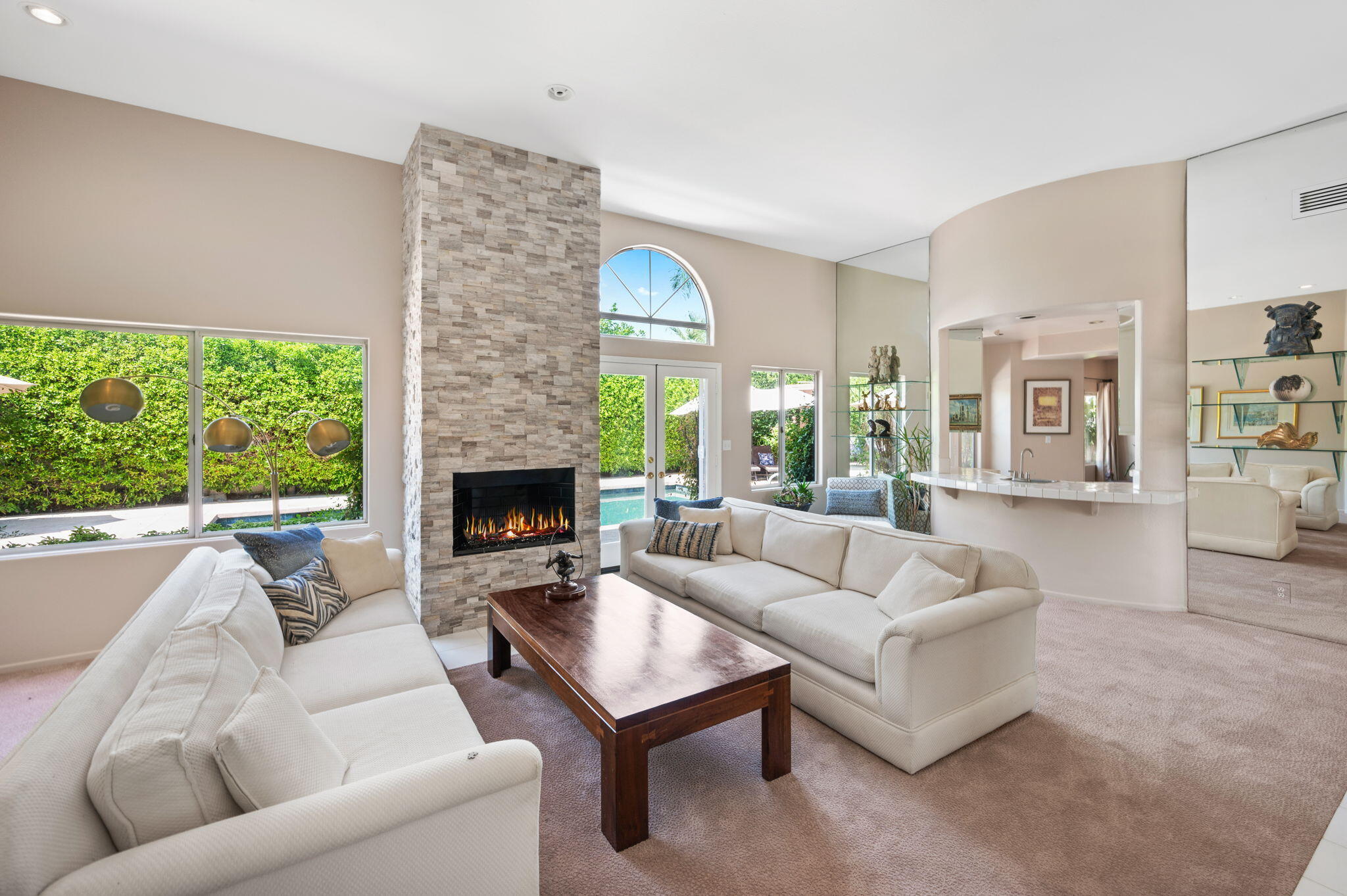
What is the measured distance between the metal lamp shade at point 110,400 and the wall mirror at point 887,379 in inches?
221

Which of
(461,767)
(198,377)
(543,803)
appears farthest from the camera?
(198,377)

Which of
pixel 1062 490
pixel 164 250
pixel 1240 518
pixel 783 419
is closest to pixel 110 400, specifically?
pixel 164 250

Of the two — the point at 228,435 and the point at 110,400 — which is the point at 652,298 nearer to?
the point at 228,435

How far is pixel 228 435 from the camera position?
292 centimetres

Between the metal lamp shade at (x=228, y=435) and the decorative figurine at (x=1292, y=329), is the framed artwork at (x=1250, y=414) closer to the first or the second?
the decorative figurine at (x=1292, y=329)

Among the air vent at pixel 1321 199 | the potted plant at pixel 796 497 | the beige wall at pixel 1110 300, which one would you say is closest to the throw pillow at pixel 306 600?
the potted plant at pixel 796 497

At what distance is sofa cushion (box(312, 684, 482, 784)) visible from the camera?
1682 millimetres

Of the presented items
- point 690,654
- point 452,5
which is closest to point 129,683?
point 690,654

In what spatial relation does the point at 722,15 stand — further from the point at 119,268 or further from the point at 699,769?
the point at 119,268

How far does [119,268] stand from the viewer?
3.51 meters

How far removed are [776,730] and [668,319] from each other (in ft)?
13.7

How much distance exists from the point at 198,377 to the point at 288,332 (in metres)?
0.58

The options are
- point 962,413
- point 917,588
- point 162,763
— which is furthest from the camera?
point 962,413

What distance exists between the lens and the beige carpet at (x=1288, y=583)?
11.9ft
